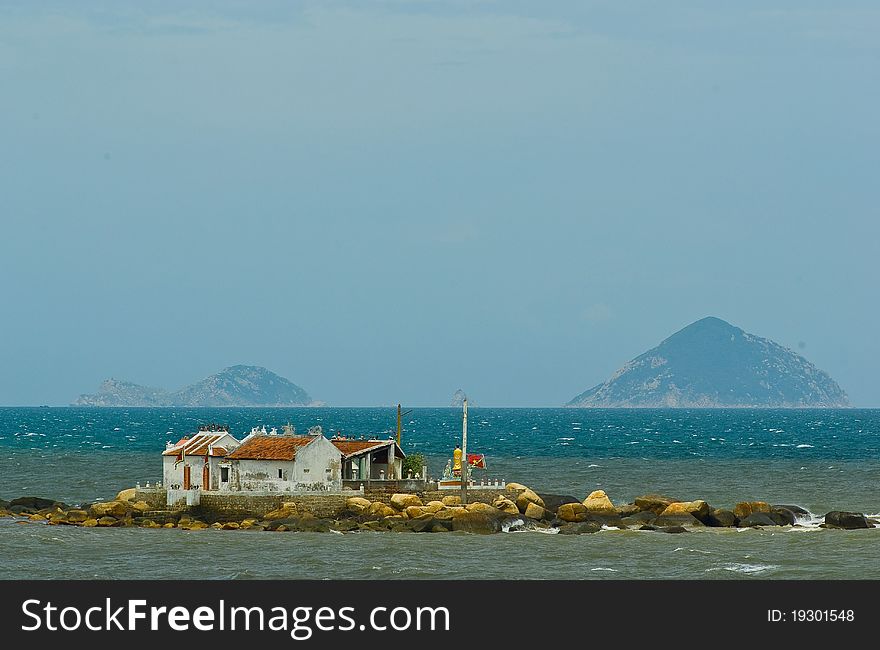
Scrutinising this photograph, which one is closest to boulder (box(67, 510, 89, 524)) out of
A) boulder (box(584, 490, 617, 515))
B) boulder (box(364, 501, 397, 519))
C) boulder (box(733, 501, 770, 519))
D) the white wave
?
boulder (box(364, 501, 397, 519))

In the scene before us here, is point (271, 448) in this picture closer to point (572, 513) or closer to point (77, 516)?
point (77, 516)

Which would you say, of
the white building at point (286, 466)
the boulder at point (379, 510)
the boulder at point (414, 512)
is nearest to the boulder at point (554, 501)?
the boulder at point (414, 512)

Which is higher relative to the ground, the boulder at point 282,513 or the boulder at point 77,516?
the boulder at point 282,513

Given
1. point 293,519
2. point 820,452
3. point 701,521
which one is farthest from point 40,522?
point 820,452

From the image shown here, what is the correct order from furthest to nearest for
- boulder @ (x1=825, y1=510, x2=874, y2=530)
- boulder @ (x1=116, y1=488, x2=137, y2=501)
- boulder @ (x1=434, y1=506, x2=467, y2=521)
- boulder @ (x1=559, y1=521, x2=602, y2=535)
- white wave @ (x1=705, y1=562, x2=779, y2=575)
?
boulder @ (x1=116, y1=488, x2=137, y2=501) < boulder @ (x1=825, y1=510, x2=874, y2=530) < boulder @ (x1=559, y1=521, x2=602, y2=535) < boulder @ (x1=434, y1=506, x2=467, y2=521) < white wave @ (x1=705, y1=562, x2=779, y2=575)

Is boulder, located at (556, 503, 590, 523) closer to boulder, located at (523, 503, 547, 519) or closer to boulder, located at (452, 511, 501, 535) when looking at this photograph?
boulder, located at (523, 503, 547, 519)

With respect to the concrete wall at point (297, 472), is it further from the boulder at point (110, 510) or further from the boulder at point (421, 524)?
the boulder at point (110, 510)

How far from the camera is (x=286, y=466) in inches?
2719

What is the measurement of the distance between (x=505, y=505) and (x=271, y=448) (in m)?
11.6

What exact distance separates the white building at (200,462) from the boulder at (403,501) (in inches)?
330

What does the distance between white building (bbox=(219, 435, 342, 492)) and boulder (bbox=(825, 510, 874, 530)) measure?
24479 mm

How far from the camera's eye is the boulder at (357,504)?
68.7 m

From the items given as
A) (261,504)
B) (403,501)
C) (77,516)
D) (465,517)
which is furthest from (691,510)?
(77,516)

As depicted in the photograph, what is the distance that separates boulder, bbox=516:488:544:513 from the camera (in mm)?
72062
